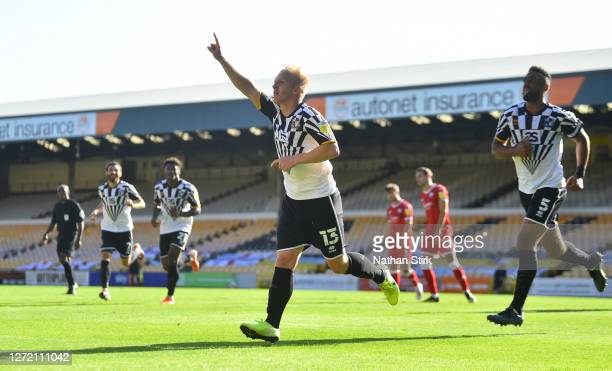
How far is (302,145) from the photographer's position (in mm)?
7406

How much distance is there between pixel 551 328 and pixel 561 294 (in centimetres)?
1723

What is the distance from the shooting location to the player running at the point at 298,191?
7309mm

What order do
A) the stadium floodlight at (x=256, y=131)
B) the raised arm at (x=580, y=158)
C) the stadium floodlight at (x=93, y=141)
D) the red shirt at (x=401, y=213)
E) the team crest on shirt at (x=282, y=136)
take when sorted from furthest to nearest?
1. the stadium floodlight at (x=93, y=141)
2. the stadium floodlight at (x=256, y=131)
3. the red shirt at (x=401, y=213)
4. the raised arm at (x=580, y=158)
5. the team crest on shirt at (x=282, y=136)

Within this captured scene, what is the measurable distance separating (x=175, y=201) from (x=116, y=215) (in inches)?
82.5

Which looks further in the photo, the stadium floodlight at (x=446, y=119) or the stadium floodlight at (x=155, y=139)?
the stadium floodlight at (x=155, y=139)

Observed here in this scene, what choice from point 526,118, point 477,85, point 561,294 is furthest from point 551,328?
point 477,85

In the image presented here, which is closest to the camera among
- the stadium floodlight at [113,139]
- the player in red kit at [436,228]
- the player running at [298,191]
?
the player running at [298,191]

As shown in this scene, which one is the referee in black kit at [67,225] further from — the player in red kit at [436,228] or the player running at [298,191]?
the player running at [298,191]

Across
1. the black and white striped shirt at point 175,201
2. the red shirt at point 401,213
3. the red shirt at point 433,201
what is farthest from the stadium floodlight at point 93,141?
the red shirt at point 433,201

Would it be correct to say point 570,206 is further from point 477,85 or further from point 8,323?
point 8,323

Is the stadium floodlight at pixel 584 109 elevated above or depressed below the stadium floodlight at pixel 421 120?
above

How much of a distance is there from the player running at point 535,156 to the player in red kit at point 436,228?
7.04 metres
